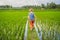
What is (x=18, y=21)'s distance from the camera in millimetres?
1732

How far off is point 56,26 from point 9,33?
1.25ft

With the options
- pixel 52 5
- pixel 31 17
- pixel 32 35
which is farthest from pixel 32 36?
pixel 52 5

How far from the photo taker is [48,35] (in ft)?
5.63

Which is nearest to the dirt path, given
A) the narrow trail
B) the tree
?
the narrow trail

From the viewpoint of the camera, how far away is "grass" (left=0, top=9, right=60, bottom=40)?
1690 millimetres

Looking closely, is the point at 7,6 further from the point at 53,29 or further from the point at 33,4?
the point at 53,29

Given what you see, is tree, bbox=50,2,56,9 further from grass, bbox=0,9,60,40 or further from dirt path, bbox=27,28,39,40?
dirt path, bbox=27,28,39,40

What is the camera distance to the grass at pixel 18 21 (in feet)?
5.55

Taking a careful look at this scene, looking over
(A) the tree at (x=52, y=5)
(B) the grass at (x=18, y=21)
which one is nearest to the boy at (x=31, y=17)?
(B) the grass at (x=18, y=21)

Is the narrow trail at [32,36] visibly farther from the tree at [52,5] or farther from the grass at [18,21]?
the tree at [52,5]

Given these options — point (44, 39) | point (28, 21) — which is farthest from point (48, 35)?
point (28, 21)

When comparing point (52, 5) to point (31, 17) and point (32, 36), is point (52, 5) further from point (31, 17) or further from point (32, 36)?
point (32, 36)

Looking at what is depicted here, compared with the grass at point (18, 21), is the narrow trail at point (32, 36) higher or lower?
lower

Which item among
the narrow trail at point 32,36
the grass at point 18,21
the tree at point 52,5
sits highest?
the tree at point 52,5
